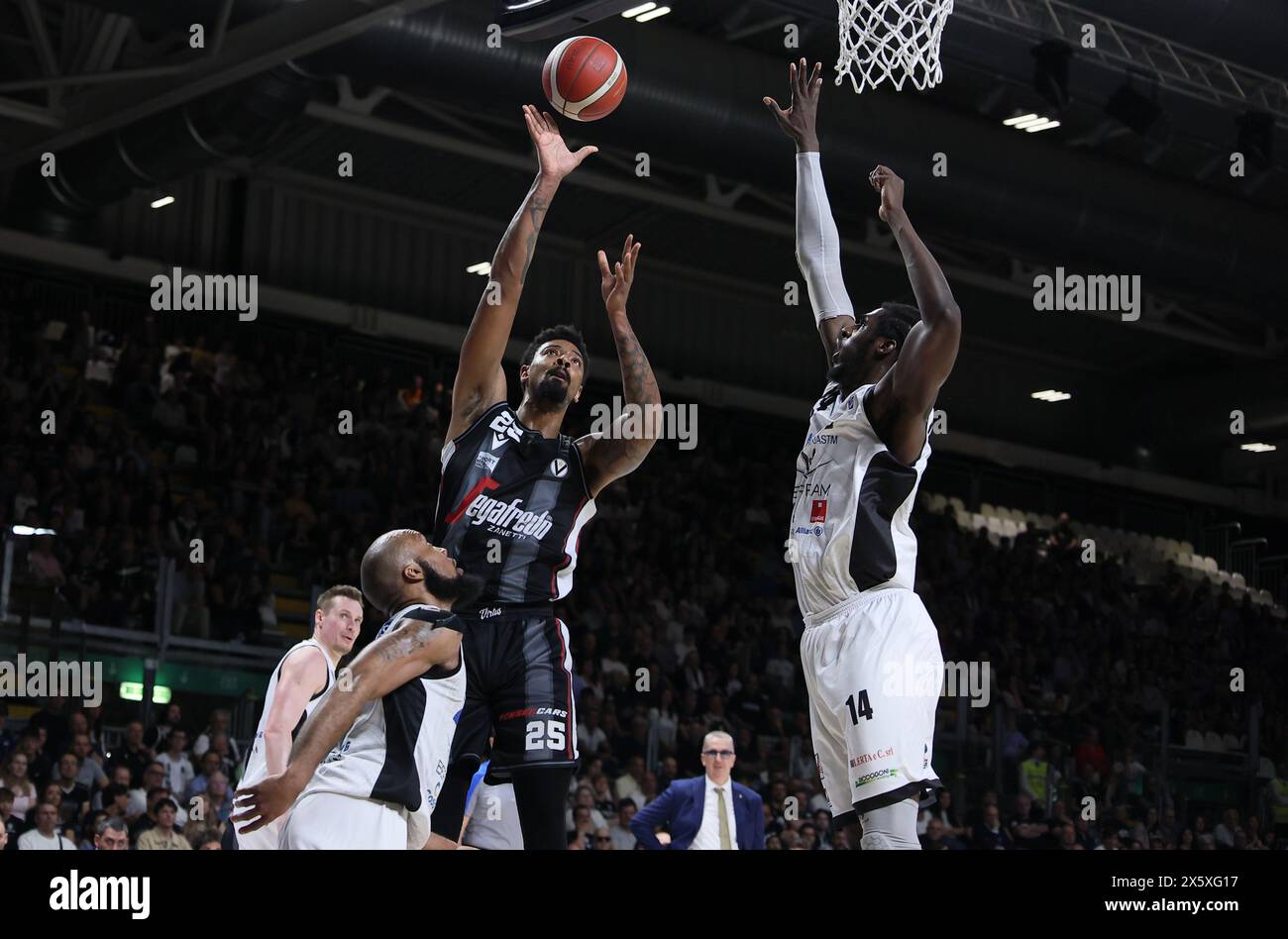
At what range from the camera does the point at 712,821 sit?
987 centimetres

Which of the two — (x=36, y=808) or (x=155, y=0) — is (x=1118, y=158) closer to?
(x=155, y=0)

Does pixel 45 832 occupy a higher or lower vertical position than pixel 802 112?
lower

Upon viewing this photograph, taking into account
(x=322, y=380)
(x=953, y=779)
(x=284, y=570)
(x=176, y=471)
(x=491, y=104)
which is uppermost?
(x=491, y=104)

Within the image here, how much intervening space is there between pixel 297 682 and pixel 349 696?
2482mm

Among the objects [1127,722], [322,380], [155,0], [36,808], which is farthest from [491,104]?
[1127,722]

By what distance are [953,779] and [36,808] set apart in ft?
30.9

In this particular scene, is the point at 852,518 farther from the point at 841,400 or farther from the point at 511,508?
the point at 511,508

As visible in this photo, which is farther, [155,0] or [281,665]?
[155,0]

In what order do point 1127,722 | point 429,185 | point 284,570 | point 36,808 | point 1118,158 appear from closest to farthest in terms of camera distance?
point 36,808
point 284,570
point 1118,158
point 1127,722
point 429,185

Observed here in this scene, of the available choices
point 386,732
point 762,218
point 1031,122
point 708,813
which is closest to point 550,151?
point 386,732

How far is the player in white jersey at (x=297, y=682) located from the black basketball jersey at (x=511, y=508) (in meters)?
1.37

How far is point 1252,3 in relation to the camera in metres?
14.6

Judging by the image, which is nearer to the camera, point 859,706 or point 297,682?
point 859,706

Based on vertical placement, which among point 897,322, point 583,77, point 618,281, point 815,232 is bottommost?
point 897,322
